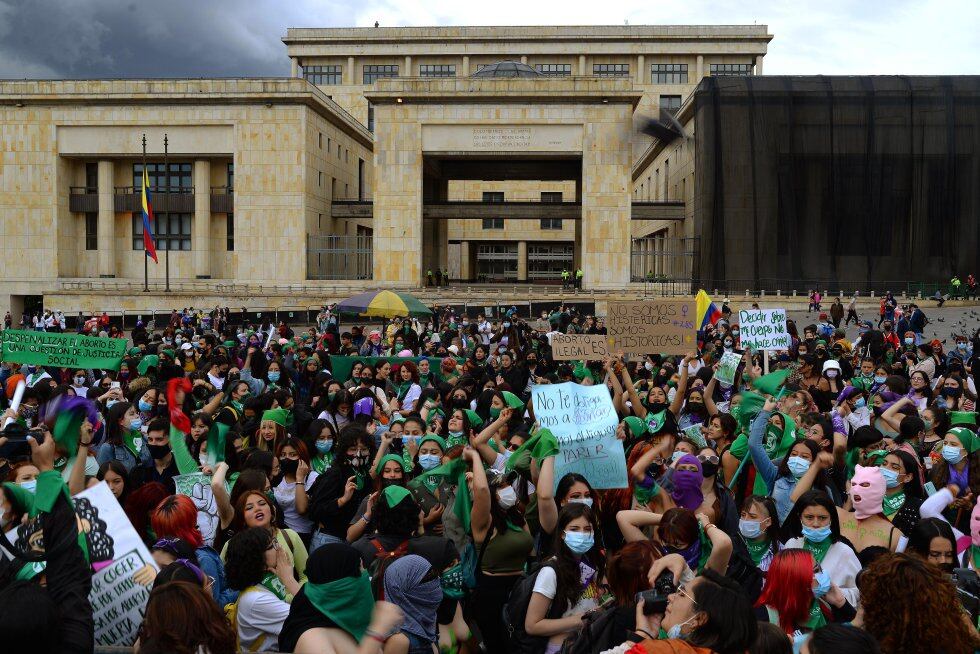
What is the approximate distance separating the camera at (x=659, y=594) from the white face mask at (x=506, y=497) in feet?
4.96

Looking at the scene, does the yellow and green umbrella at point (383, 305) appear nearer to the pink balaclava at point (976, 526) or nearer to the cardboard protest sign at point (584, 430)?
the cardboard protest sign at point (584, 430)

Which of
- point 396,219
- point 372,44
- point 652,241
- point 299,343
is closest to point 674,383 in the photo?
point 299,343

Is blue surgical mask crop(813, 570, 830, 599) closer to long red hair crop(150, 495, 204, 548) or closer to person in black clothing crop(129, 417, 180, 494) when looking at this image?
long red hair crop(150, 495, 204, 548)

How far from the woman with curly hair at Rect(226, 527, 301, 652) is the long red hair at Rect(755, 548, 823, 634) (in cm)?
236

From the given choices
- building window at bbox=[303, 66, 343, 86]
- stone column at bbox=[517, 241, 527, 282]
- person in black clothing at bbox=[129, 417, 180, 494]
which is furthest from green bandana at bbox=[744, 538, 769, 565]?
building window at bbox=[303, 66, 343, 86]

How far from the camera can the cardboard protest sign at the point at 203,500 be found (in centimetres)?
566

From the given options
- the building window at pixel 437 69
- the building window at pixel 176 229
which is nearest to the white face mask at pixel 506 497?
the building window at pixel 176 229

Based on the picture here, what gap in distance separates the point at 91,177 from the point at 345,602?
5865 centimetres

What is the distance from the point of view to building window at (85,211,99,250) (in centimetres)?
5641

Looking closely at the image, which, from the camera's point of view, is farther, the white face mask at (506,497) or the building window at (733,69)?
the building window at (733,69)

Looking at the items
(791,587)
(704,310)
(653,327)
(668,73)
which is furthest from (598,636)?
(668,73)

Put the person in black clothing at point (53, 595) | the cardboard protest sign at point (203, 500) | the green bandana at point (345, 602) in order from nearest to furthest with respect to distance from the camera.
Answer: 1. the person in black clothing at point (53, 595)
2. the green bandana at point (345, 602)
3. the cardboard protest sign at point (203, 500)

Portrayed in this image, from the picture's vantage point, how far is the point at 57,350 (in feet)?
37.4

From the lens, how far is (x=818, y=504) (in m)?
4.96
